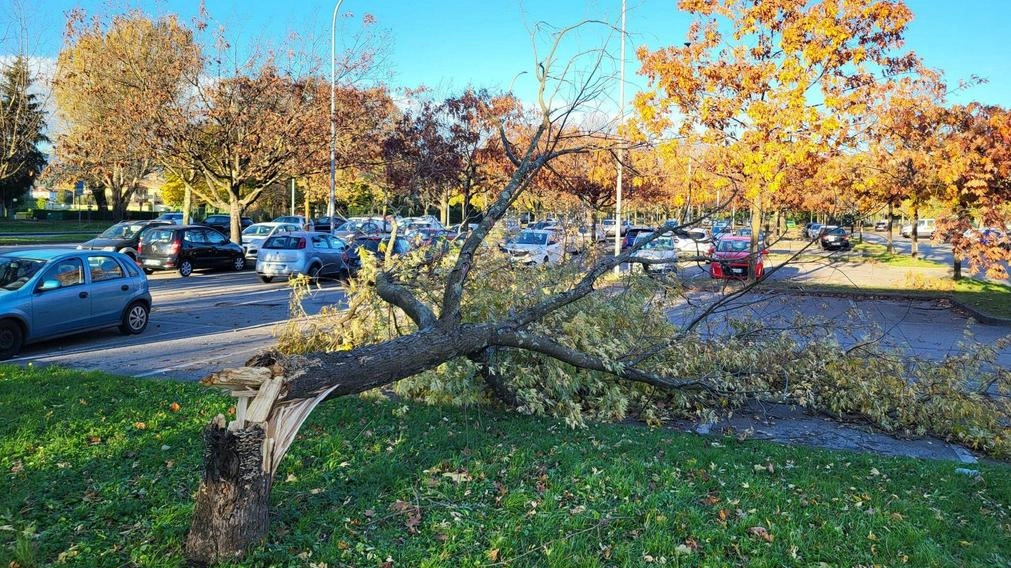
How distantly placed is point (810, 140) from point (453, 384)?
14619 millimetres

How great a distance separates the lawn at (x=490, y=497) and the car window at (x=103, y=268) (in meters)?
4.58

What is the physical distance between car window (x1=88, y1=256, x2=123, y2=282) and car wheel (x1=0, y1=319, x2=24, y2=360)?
1.42 m

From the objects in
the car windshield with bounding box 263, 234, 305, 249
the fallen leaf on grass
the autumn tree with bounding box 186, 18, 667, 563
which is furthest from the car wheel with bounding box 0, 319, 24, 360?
the car windshield with bounding box 263, 234, 305, 249

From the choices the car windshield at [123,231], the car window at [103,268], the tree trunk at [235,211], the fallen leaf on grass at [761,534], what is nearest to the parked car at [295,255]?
the tree trunk at [235,211]

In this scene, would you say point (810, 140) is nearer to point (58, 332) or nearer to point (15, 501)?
point (58, 332)

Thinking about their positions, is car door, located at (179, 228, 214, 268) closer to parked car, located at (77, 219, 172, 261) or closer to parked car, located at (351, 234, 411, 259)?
parked car, located at (77, 219, 172, 261)

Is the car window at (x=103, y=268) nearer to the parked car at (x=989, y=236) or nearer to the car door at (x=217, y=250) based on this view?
the car door at (x=217, y=250)

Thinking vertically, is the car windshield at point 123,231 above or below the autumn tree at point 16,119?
below

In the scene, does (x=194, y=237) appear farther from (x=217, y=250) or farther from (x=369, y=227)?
(x=369, y=227)

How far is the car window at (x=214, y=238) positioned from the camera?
22.2 metres

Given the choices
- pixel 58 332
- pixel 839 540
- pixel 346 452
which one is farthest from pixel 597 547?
pixel 58 332

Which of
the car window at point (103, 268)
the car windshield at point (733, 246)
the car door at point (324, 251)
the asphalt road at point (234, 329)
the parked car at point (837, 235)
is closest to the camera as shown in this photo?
the parked car at point (837, 235)

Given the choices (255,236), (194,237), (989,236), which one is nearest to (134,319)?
(194,237)

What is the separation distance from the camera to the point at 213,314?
13.7 m
